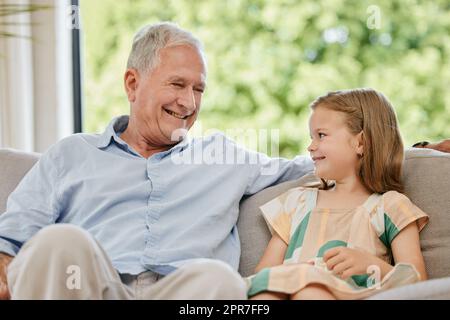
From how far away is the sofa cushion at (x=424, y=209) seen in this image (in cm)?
178

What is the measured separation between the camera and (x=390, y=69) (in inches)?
186

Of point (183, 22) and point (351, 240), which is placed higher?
A: point (183, 22)

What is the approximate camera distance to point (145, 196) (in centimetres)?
193

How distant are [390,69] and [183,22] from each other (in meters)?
1.38

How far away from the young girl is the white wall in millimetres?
1271

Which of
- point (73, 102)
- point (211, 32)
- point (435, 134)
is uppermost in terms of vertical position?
point (211, 32)

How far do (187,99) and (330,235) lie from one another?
558 millimetres

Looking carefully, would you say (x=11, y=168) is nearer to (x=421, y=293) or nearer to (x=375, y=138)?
(x=375, y=138)

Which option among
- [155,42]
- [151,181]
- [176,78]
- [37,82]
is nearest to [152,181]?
[151,181]

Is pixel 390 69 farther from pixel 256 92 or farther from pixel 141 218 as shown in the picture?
pixel 141 218

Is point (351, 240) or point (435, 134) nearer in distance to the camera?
point (351, 240)

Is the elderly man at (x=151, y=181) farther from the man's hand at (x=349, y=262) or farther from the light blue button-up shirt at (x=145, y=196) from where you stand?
the man's hand at (x=349, y=262)

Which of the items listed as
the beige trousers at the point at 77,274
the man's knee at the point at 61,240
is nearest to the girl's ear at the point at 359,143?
the beige trousers at the point at 77,274

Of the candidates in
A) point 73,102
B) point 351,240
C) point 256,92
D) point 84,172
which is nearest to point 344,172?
point 351,240
